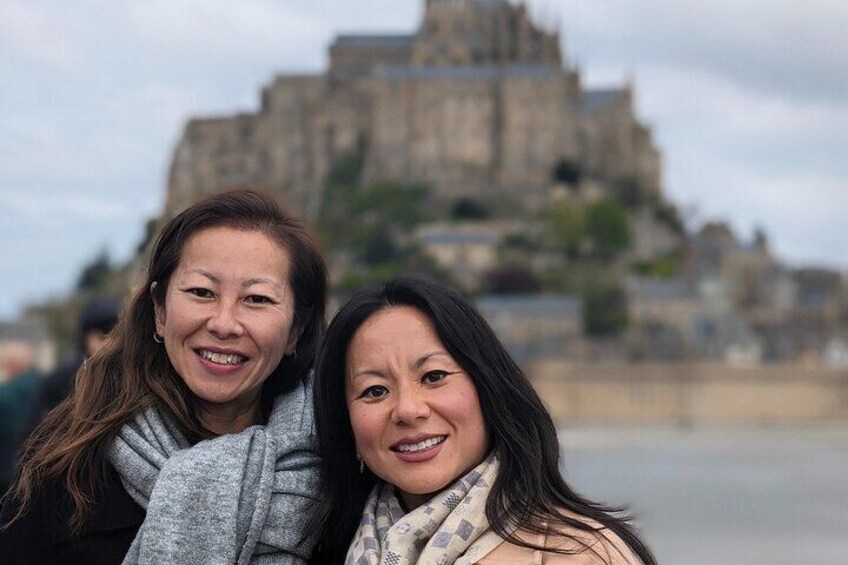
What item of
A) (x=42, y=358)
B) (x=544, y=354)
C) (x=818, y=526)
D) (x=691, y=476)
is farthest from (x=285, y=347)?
(x=544, y=354)

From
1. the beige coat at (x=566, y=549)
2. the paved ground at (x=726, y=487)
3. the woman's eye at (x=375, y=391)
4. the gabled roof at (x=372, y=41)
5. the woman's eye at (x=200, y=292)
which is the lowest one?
the beige coat at (x=566, y=549)

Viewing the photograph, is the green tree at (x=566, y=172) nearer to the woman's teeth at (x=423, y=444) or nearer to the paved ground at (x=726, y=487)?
the paved ground at (x=726, y=487)

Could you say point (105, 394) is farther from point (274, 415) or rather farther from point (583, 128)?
point (583, 128)

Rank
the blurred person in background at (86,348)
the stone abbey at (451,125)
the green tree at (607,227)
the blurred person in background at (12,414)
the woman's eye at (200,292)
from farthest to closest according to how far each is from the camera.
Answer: the stone abbey at (451,125) → the green tree at (607,227) → the blurred person in background at (12,414) → the blurred person in background at (86,348) → the woman's eye at (200,292)

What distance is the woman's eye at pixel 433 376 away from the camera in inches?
123

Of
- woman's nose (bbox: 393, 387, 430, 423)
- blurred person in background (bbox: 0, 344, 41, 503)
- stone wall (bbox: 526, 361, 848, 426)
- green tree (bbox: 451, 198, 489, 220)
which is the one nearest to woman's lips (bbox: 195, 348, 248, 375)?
woman's nose (bbox: 393, 387, 430, 423)

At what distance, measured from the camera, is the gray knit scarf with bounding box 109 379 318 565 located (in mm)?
3066

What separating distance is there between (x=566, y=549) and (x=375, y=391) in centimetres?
47

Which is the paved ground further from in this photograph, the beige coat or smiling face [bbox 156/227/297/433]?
the beige coat

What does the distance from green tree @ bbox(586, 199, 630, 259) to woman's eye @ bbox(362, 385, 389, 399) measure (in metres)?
55.8

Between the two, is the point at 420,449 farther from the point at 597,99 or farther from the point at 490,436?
the point at 597,99

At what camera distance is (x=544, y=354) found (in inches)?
2104

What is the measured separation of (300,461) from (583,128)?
63140 mm

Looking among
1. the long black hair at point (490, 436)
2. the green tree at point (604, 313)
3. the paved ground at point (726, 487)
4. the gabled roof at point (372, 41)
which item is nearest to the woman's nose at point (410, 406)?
the long black hair at point (490, 436)
